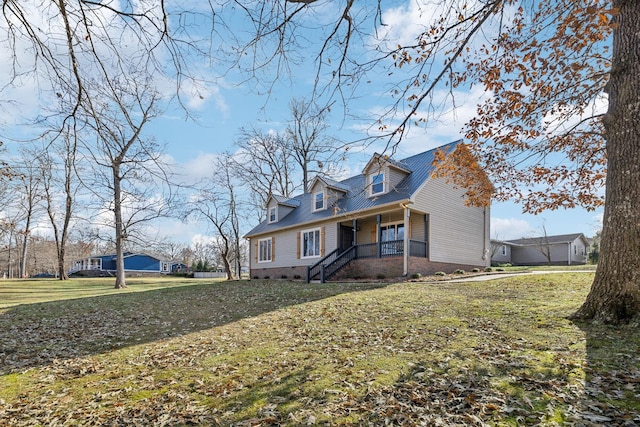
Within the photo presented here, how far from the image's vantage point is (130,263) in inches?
2039

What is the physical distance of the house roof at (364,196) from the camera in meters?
16.5

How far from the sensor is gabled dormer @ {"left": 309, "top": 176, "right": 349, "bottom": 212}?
65.7 feet

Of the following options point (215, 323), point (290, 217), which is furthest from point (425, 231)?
point (215, 323)

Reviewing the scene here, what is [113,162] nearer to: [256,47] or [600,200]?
[256,47]

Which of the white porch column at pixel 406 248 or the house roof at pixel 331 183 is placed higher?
the house roof at pixel 331 183

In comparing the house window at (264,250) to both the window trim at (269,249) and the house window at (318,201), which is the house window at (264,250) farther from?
the house window at (318,201)

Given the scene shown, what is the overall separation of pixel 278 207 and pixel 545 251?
28.9m

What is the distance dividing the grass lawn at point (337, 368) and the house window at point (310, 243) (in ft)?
38.7

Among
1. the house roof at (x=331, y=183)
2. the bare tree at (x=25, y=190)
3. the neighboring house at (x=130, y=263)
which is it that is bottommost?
the neighboring house at (x=130, y=263)

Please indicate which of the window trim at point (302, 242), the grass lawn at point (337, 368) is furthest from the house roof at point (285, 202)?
the grass lawn at point (337, 368)

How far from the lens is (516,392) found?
12.0 feet

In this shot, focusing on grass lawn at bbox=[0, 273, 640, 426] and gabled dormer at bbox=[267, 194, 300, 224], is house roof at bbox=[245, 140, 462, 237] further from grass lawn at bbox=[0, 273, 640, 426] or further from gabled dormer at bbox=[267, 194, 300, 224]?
grass lawn at bbox=[0, 273, 640, 426]

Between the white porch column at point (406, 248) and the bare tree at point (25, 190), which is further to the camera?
the white porch column at point (406, 248)

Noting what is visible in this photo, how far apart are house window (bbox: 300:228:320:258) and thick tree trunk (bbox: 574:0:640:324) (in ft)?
49.0
